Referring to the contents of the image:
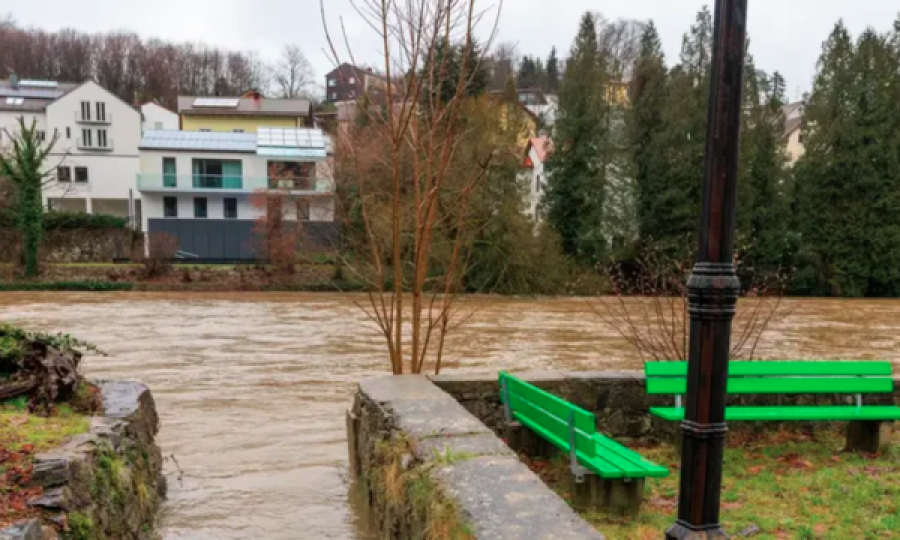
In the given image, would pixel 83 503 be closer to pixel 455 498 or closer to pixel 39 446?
pixel 39 446

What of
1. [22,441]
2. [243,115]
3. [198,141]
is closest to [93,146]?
[198,141]

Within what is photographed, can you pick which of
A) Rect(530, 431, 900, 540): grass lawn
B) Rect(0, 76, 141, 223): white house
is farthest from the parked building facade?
Rect(0, 76, 141, 223): white house

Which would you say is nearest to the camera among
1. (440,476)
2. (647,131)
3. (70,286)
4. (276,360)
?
(440,476)

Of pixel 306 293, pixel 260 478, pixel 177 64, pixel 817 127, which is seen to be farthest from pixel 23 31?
pixel 260 478

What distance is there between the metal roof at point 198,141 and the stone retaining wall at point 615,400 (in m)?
44.2

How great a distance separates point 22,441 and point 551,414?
333 cm

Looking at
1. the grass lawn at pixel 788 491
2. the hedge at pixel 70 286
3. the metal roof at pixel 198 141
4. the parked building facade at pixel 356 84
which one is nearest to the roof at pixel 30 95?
the metal roof at pixel 198 141

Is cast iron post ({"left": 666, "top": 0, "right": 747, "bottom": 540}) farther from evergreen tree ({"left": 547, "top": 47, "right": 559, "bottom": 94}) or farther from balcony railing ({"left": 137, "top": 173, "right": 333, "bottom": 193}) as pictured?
evergreen tree ({"left": 547, "top": 47, "right": 559, "bottom": 94})

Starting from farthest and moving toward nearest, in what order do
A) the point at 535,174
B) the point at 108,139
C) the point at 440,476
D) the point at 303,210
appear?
the point at 535,174 < the point at 108,139 < the point at 303,210 < the point at 440,476

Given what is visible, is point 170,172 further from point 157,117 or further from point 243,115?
point 157,117

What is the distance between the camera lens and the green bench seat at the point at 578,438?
4754 mm

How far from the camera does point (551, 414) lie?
5.34 m

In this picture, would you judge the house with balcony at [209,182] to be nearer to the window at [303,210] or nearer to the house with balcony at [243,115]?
the window at [303,210]

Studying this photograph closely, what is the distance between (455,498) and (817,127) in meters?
43.0
